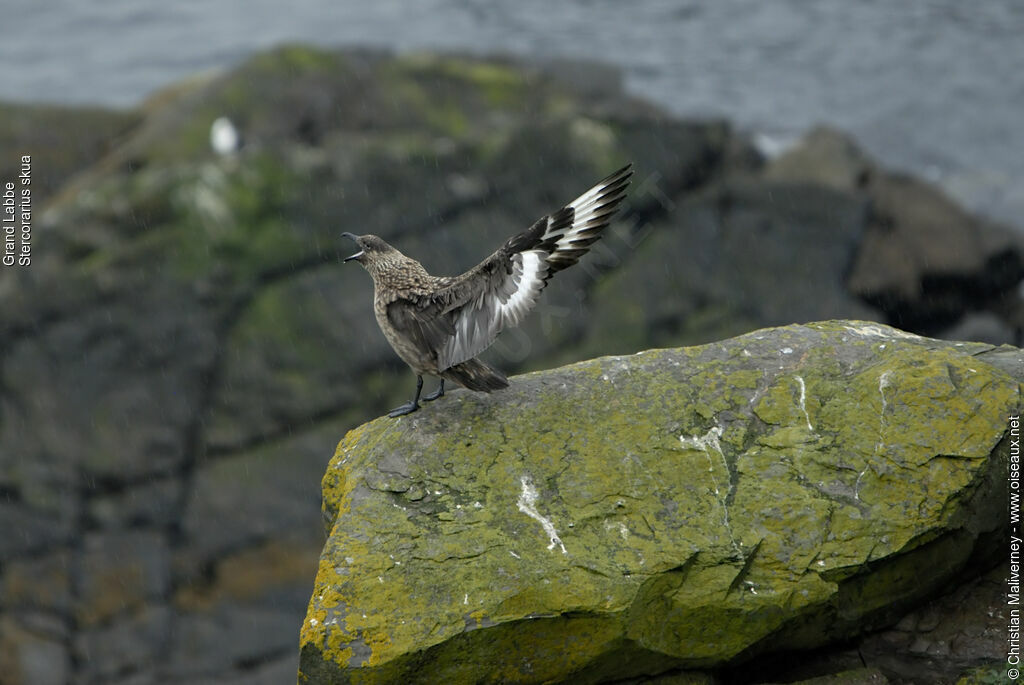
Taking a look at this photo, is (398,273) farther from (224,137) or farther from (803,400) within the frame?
(224,137)

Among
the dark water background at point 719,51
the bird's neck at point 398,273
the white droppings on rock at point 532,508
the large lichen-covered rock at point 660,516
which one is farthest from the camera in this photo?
the dark water background at point 719,51

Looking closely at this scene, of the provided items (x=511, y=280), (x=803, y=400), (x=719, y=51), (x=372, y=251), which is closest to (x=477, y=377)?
(x=511, y=280)

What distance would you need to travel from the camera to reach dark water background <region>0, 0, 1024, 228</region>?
2434 cm

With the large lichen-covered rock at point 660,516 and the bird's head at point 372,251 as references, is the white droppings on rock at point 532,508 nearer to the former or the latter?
the large lichen-covered rock at point 660,516

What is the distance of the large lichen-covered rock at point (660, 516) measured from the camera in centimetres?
529

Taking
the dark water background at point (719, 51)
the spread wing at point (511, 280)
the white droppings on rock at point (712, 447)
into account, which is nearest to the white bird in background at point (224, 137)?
the dark water background at point (719, 51)

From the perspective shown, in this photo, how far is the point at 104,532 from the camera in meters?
13.1

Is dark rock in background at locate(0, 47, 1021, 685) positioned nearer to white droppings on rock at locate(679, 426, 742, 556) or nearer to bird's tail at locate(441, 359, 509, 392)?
bird's tail at locate(441, 359, 509, 392)

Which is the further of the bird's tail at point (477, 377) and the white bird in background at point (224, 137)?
the white bird in background at point (224, 137)

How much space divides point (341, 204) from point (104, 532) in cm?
526

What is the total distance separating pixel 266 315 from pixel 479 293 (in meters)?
8.55

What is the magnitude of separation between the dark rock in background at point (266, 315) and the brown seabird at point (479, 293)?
725 centimetres

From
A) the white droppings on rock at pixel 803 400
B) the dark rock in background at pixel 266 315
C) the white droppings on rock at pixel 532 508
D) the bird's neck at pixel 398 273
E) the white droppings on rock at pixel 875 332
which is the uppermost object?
the bird's neck at pixel 398 273

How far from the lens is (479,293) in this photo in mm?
6027
